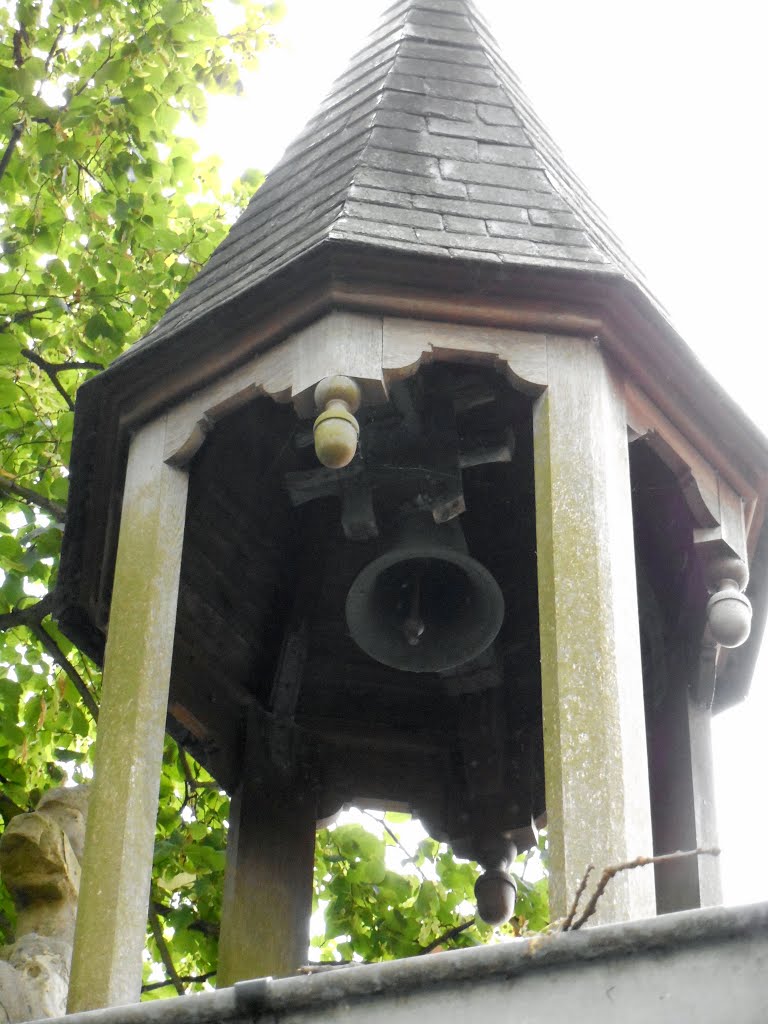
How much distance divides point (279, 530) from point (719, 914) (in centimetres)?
368

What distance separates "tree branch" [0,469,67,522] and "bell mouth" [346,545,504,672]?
202 centimetres

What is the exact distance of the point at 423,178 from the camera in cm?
590

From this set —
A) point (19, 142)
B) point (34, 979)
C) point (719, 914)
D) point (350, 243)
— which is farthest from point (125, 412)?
point (19, 142)

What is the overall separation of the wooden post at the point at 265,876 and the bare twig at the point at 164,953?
1.45 metres

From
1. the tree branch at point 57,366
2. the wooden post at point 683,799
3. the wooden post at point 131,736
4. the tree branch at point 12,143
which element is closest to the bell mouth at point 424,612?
the wooden post at point 683,799

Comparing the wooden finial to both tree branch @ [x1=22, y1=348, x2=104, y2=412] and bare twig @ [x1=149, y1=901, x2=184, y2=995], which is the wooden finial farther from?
tree branch @ [x1=22, y1=348, x2=104, y2=412]

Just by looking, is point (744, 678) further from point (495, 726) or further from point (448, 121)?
point (448, 121)

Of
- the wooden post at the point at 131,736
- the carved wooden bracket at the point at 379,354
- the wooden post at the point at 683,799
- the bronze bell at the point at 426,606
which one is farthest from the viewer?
the bronze bell at the point at 426,606

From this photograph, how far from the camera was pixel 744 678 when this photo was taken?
6.43 meters

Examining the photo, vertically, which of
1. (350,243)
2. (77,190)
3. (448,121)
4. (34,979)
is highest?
(77,190)

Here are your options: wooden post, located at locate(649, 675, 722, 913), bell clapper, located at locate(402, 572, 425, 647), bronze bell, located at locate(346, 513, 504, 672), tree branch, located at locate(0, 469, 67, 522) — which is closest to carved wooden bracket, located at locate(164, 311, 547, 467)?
bronze bell, located at locate(346, 513, 504, 672)

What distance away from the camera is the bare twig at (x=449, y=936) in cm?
805

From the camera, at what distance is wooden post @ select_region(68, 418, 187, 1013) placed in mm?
4707

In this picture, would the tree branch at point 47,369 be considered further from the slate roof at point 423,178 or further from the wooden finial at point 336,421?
the wooden finial at point 336,421
